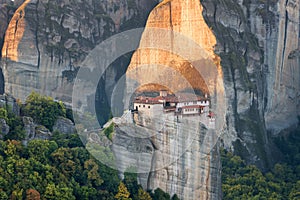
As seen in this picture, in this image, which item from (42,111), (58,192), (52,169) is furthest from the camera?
(42,111)

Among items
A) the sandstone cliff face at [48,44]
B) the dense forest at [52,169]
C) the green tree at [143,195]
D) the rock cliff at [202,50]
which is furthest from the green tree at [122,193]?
the sandstone cliff face at [48,44]

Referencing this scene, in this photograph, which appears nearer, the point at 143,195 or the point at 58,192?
the point at 58,192

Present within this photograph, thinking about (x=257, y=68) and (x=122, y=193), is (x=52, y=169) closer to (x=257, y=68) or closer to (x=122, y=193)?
(x=122, y=193)

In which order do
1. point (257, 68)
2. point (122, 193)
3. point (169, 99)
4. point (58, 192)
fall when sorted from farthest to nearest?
point (257, 68) → point (169, 99) → point (122, 193) → point (58, 192)

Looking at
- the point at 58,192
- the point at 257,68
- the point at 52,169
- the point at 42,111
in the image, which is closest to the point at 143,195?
the point at 52,169

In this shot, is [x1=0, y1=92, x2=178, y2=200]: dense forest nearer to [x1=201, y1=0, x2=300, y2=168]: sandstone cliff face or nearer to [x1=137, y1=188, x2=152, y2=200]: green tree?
[x1=137, y1=188, x2=152, y2=200]: green tree

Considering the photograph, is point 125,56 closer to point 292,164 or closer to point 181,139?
point 292,164

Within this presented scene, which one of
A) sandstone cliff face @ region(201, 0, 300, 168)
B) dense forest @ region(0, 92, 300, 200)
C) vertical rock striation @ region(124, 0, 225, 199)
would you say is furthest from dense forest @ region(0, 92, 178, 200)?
sandstone cliff face @ region(201, 0, 300, 168)

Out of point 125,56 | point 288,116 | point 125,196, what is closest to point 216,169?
point 125,196
